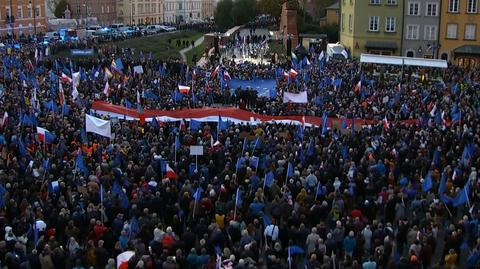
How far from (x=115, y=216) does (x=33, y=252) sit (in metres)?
2.88

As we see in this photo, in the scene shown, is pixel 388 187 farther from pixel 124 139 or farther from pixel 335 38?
pixel 335 38

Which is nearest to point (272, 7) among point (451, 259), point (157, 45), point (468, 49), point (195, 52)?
point (157, 45)

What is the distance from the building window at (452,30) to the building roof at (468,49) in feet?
4.47

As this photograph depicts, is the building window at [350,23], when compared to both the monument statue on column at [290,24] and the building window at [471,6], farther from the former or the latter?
the building window at [471,6]

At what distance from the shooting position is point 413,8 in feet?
191

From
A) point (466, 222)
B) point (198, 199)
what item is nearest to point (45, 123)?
point (198, 199)

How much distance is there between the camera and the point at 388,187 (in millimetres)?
19344

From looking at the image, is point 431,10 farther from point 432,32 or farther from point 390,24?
point 390,24

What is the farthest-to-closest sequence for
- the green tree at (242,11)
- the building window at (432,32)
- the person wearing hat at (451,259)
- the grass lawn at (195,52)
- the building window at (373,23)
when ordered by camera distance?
the green tree at (242,11) → the grass lawn at (195,52) → the building window at (373,23) → the building window at (432,32) → the person wearing hat at (451,259)

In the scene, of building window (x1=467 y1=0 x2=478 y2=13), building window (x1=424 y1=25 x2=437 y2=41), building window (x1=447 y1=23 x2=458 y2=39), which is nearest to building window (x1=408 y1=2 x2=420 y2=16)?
building window (x1=424 y1=25 x2=437 y2=41)

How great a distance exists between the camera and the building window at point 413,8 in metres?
58.1

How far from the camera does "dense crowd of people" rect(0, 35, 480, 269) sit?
15.1 metres

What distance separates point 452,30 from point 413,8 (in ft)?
11.7

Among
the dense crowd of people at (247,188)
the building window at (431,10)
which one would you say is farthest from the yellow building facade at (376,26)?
the dense crowd of people at (247,188)
